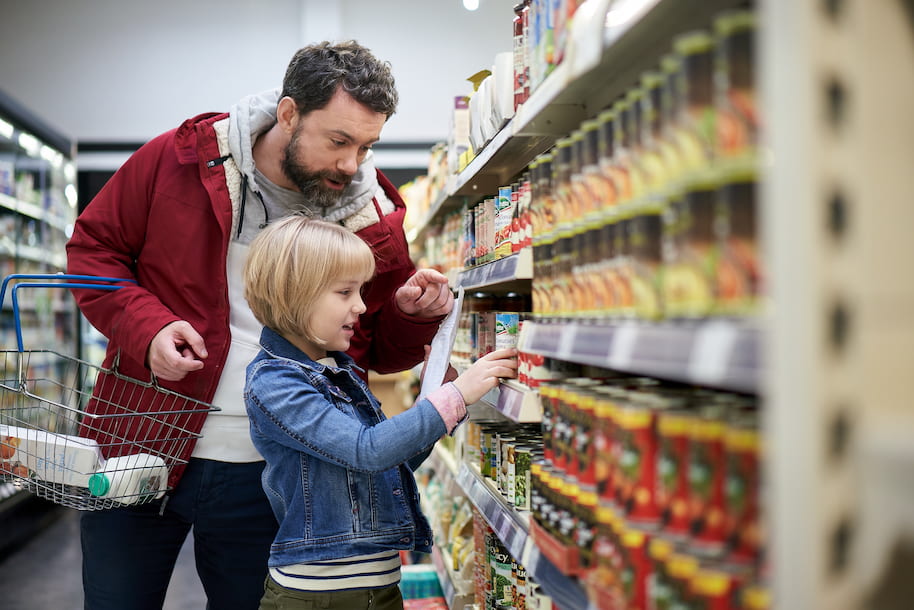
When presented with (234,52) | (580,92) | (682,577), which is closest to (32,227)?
(234,52)

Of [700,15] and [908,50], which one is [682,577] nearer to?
[908,50]

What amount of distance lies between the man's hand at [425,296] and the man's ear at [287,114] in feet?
1.82

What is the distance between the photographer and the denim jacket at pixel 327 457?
172 cm

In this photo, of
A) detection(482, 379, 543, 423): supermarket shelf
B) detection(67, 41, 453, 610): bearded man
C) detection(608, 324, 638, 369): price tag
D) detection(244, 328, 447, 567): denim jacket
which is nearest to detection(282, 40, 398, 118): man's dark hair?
detection(67, 41, 453, 610): bearded man

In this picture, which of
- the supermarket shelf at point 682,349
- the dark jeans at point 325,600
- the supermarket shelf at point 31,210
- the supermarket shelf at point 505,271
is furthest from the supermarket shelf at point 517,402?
the supermarket shelf at point 31,210

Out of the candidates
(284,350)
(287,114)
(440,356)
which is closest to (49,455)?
(284,350)

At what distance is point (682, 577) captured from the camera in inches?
38.1

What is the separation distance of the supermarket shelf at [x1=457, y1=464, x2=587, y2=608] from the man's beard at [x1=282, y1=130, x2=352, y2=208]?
3.11 ft

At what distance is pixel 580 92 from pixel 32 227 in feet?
21.3

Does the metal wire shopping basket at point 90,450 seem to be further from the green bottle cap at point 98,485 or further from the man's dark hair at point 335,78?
the man's dark hair at point 335,78

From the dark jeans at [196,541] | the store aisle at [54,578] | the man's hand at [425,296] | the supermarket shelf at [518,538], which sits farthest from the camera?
the store aisle at [54,578]

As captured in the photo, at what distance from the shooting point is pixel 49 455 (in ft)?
6.19

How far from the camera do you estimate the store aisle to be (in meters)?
4.23

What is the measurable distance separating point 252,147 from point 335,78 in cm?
33
